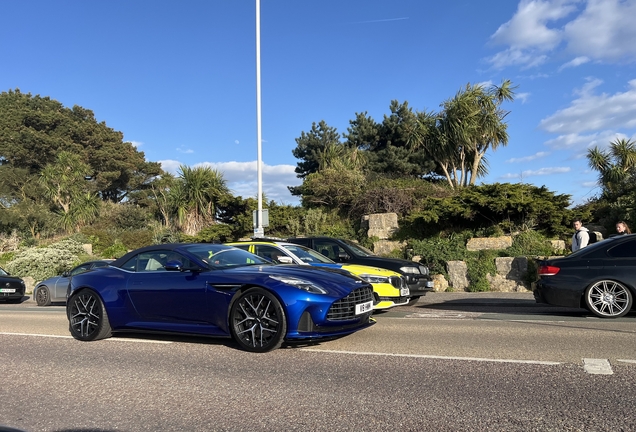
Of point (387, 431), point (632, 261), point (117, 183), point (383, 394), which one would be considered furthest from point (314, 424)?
point (117, 183)

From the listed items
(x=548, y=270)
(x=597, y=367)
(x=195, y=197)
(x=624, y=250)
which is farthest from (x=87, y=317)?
(x=195, y=197)

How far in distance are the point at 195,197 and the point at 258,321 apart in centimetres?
1908

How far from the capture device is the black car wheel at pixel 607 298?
8.77 m

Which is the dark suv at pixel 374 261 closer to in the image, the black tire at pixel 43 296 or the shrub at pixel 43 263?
the black tire at pixel 43 296

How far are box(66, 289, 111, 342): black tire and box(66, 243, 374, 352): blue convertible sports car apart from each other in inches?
0.6

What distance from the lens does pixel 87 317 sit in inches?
306

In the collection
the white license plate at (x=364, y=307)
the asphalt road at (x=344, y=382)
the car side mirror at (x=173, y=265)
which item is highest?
the car side mirror at (x=173, y=265)

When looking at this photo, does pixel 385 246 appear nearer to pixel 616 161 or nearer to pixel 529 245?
pixel 529 245

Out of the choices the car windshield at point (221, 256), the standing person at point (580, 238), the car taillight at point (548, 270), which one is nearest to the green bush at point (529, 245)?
the standing person at point (580, 238)

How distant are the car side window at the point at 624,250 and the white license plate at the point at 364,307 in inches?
189

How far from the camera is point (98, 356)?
6.66 m

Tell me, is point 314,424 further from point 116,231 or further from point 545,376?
point 116,231

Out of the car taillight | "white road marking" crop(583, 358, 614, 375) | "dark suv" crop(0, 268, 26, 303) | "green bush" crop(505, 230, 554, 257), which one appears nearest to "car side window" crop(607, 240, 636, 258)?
the car taillight

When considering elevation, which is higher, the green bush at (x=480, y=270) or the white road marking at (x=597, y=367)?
the green bush at (x=480, y=270)
